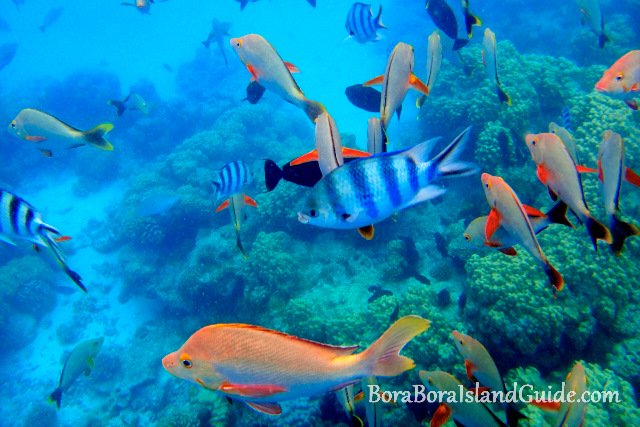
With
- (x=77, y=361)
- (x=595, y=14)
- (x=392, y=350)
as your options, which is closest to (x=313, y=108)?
(x=392, y=350)

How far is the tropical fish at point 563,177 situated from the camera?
2063mm

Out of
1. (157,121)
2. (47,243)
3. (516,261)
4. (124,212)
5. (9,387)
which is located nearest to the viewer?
(47,243)

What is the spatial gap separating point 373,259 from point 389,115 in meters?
5.50

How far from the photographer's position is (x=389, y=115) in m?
2.47

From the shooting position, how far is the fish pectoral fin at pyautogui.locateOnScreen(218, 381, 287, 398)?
71.2 inches

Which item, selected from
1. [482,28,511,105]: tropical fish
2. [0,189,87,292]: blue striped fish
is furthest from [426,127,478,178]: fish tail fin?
[0,189,87,292]: blue striped fish

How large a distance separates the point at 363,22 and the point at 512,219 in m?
4.58

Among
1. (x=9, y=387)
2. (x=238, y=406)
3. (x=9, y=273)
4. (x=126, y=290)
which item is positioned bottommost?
(x=9, y=387)

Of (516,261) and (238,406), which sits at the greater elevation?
(516,261)

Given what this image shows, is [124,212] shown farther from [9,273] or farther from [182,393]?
[182,393]

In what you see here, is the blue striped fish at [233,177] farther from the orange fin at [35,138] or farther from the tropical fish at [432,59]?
the tropical fish at [432,59]

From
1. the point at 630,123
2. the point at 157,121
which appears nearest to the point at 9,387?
the point at 157,121

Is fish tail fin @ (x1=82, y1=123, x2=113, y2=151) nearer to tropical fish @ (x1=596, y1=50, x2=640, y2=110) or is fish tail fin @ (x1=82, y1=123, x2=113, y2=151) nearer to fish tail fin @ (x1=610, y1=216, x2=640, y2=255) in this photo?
fish tail fin @ (x1=610, y1=216, x2=640, y2=255)

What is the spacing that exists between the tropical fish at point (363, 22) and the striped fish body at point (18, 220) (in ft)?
16.5
